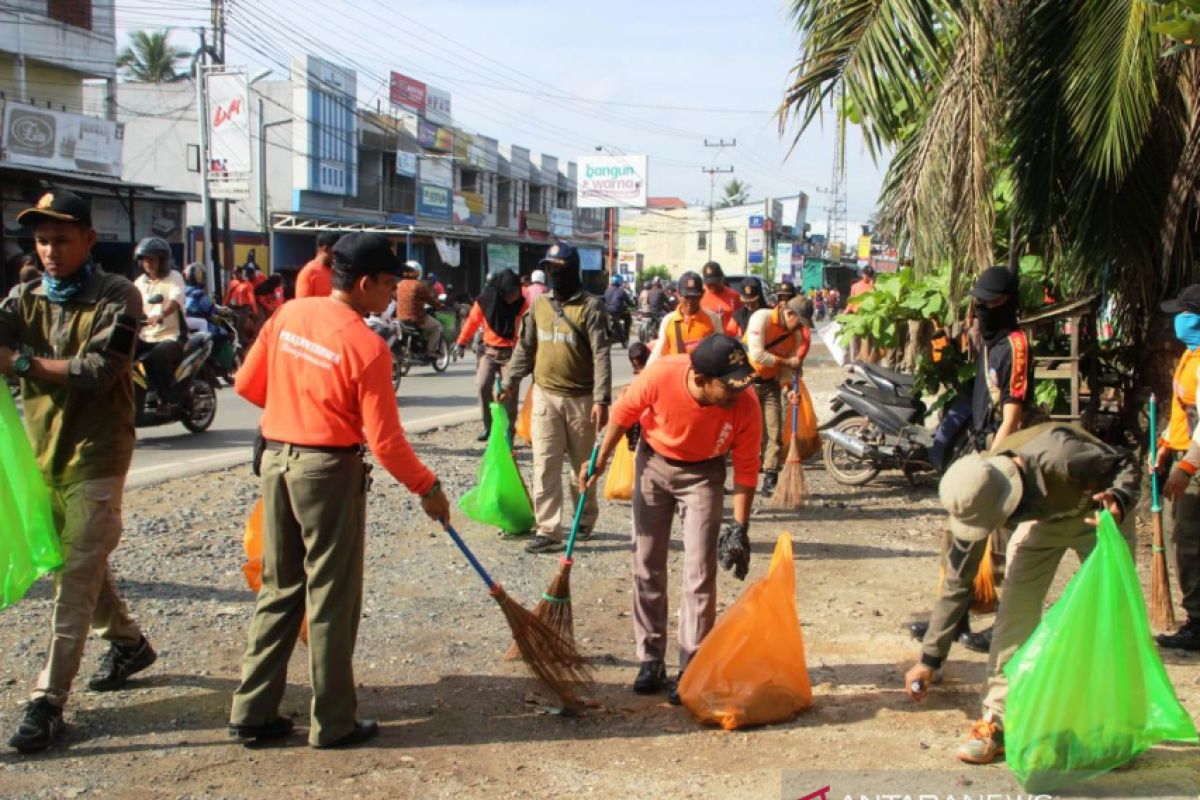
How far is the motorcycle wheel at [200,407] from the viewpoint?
1090 centimetres

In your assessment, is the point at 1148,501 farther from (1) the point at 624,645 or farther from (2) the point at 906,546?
(1) the point at 624,645

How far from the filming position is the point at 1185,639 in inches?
209

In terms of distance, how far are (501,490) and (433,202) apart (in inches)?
1523

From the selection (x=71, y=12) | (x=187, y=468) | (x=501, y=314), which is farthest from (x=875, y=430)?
(x=71, y=12)

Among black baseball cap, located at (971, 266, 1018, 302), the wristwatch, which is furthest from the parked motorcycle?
the wristwatch

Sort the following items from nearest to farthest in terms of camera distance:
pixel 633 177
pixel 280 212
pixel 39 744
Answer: pixel 39 744 → pixel 280 212 → pixel 633 177

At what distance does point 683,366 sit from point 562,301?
2.62m

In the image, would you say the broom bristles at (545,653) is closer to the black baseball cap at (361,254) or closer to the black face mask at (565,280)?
the black baseball cap at (361,254)

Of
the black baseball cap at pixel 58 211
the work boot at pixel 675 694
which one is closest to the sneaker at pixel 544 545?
the work boot at pixel 675 694

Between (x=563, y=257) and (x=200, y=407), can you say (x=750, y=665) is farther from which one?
(x=200, y=407)

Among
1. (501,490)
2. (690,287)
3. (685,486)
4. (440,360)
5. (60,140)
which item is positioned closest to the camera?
(685,486)

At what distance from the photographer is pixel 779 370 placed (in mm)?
9000

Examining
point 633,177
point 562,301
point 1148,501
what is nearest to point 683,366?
point 562,301

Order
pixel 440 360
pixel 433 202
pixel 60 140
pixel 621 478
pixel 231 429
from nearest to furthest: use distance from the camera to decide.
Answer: pixel 621 478 < pixel 231 429 < pixel 440 360 < pixel 60 140 < pixel 433 202
